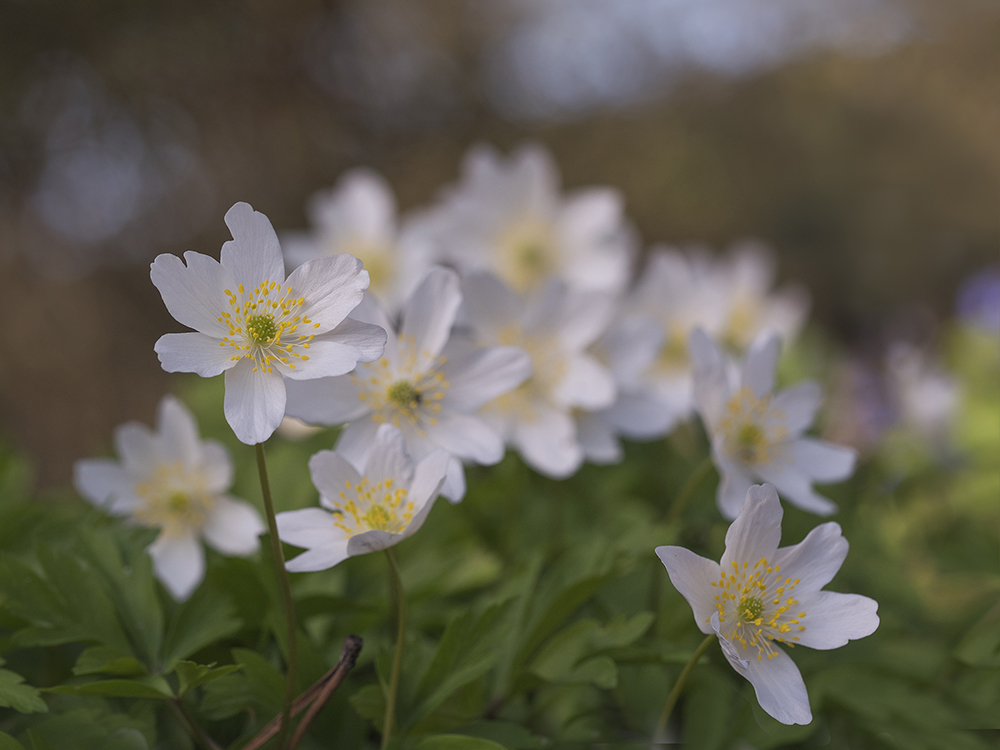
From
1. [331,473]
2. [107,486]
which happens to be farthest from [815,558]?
[107,486]

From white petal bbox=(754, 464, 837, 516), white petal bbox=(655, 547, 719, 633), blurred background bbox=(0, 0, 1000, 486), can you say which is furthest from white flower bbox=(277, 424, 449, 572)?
blurred background bbox=(0, 0, 1000, 486)

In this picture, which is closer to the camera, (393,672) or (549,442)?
(393,672)

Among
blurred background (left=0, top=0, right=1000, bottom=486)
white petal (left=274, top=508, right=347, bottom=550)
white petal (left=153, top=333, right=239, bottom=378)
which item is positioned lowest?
white petal (left=274, top=508, right=347, bottom=550)

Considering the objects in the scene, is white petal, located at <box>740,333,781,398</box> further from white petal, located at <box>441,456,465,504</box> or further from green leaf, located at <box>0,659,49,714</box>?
green leaf, located at <box>0,659,49,714</box>

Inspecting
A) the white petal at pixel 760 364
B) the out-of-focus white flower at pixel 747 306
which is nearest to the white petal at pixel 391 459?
the white petal at pixel 760 364

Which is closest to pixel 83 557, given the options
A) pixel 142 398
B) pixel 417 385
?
pixel 417 385

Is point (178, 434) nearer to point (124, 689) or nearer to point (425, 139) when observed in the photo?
point (124, 689)

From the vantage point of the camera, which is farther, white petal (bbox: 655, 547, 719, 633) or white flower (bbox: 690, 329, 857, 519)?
white flower (bbox: 690, 329, 857, 519)
